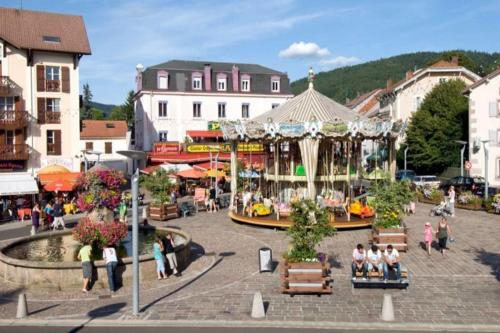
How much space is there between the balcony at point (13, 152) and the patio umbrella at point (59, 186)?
539 cm

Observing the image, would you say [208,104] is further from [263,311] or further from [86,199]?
[263,311]

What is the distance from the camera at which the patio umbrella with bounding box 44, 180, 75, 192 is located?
98.4ft

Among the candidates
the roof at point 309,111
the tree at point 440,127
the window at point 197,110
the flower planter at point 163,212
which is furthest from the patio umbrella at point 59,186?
the tree at point 440,127

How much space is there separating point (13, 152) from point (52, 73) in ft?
20.6

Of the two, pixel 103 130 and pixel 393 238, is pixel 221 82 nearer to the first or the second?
pixel 103 130

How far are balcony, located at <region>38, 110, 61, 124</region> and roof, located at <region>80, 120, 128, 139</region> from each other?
2085 centimetres

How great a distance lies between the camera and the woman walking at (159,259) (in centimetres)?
1439

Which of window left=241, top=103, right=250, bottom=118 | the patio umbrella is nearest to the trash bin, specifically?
the patio umbrella

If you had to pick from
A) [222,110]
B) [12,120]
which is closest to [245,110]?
[222,110]

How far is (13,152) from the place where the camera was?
34219 mm

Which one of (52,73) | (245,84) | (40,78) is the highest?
(245,84)

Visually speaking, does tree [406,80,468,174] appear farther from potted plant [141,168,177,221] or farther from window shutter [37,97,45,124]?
window shutter [37,97,45,124]

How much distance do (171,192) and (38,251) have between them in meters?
13.2

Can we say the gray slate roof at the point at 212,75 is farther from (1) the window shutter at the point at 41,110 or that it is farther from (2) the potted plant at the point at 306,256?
(2) the potted plant at the point at 306,256
